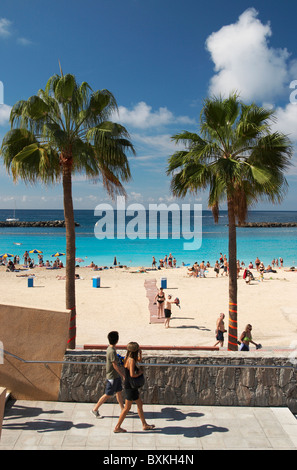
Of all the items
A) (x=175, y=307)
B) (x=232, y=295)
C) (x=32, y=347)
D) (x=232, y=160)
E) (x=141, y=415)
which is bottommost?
(x=175, y=307)

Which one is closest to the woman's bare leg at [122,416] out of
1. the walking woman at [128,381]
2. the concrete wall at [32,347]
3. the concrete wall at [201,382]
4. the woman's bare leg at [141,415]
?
the walking woman at [128,381]

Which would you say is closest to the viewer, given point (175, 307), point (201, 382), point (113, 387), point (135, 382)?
point (135, 382)

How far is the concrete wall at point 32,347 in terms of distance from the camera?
19.7 feet

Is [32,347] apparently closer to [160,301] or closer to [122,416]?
[122,416]

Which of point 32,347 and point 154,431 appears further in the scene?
point 32,347

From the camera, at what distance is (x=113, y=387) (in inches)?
217

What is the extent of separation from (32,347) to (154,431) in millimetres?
2377

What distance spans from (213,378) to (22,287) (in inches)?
874

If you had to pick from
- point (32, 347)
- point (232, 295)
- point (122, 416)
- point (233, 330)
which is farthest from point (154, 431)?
point (232, 295)

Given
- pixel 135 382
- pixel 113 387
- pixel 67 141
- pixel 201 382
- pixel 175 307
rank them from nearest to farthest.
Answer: pixel 135 382 < pixel 113 387 < pixel 201 382 < pixel 67 141 < pixel 175 307

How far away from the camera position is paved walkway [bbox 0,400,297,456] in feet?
15.7

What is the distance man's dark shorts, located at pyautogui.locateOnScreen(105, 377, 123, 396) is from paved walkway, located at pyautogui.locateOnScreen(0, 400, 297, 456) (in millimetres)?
408

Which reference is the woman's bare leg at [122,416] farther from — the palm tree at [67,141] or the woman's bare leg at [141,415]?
the palm tree at [67,141]
